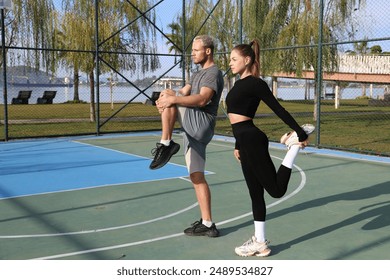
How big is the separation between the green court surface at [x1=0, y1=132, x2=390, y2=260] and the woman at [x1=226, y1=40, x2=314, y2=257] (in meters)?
0.46

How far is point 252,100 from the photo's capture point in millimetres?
3941

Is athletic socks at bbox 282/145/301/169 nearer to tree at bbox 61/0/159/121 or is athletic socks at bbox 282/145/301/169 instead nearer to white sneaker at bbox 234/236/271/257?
white sneaker at bbox 234/236/271/257

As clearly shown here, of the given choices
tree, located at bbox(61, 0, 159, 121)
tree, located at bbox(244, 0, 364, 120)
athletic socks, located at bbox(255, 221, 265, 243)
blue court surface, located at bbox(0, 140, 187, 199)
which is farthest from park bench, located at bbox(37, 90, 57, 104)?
athletic socks, located at bbox(255, 221, 265, 243)

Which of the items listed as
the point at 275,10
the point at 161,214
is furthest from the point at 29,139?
the point at 275,10

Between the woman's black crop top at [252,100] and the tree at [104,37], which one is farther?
the tree at [104,37]

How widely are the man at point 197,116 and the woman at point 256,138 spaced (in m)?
0.36

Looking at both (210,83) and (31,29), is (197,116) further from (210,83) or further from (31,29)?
(31,29)

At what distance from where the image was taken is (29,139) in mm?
13000

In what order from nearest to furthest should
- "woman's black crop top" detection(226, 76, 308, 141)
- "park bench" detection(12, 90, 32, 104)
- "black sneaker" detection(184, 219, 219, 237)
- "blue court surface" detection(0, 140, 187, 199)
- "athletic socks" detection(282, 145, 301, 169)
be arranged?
"woman's black crop top" detection(226, 76, 308, 141), "athletic socks" detection(282, 145, 301, 169), "black sneaker" detection(184, 219, 219, 237), "blue court surface" detection(0, 140, 187, 199), "park bench" detection(12, 90, 32, 104)

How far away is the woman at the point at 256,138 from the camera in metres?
3.86

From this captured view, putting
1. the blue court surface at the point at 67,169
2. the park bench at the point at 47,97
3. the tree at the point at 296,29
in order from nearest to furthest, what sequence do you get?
the blue court surface at the point at 67,169, the tree at the point at 296,29, the park bench at the point at 47,97

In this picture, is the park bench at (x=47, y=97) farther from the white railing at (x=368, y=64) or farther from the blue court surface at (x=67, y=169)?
the blue court surface at (x=67, y=169)

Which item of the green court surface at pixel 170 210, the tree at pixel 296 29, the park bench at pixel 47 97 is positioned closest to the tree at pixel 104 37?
the tree at pixel 296 29

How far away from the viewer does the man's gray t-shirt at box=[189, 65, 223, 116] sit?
4336 millimetres
